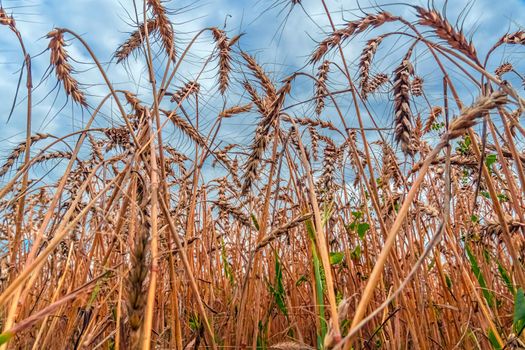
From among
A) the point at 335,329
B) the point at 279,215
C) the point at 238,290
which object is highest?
the point at 279,215

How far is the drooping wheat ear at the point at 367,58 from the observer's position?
2.38 m

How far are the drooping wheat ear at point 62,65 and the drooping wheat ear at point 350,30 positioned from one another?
123 centimetres

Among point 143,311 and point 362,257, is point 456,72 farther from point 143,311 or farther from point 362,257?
point 143,311

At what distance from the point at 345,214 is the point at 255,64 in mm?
1260

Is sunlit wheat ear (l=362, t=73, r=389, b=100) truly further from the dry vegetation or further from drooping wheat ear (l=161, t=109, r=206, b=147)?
drooping wheat ear (l=161, t=109, r=206, b=147)

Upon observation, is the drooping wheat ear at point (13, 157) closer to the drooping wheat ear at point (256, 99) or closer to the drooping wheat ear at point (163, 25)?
the drooping wheat ear at point (163, 25)

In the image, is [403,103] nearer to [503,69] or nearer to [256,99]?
[256,99]

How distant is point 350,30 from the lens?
2.13m

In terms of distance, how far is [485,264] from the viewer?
7.65ft

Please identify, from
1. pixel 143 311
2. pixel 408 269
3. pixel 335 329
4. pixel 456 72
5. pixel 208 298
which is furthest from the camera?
pixel 208 298

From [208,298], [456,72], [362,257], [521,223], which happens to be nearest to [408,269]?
[521,223]

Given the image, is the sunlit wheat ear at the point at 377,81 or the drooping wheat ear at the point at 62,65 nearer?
the drooping wheat ear at the point at 62,65

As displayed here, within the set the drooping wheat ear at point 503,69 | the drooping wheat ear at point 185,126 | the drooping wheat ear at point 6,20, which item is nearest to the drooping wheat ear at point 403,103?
the drooping wheat ear at point 185,126

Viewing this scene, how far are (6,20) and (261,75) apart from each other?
1489 mm
